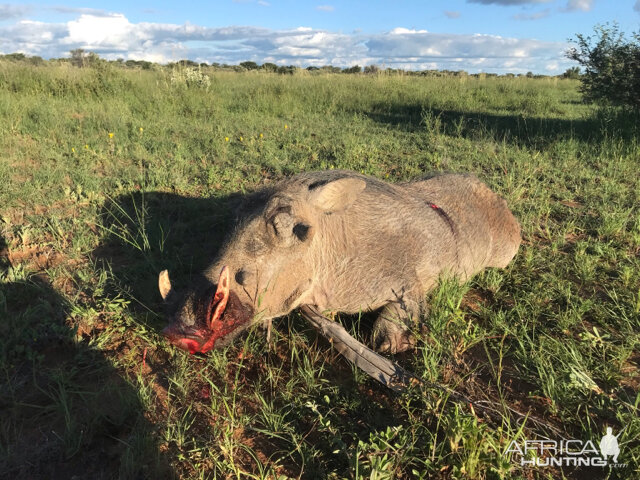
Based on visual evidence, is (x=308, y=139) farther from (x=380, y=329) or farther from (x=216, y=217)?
(x=380, y=329)

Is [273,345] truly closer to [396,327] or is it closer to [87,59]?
[396,327]

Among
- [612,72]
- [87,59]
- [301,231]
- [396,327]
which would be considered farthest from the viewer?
[87,59]

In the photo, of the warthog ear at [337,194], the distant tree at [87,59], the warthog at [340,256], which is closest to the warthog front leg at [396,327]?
the warthog at [340,256]

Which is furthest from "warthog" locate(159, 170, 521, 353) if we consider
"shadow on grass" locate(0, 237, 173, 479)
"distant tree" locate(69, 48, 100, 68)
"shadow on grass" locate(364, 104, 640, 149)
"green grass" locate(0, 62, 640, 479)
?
"distant tree" locate(69, 48, 100, 68)

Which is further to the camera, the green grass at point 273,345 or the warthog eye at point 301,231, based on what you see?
the warthog eye at point 301,231

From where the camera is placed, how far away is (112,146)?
666cm

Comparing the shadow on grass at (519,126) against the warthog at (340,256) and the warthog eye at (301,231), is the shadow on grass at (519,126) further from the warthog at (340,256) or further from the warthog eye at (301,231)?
the warthog eye at (301,231)

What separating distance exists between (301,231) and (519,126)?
844 centimetres

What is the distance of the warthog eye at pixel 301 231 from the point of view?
2.39 meters

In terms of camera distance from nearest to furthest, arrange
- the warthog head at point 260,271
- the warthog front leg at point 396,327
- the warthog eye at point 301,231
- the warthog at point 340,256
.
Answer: the warthog head at point 260,271 → the warthog at point 340,256 → the warthog eye at point 301,231 → the warthog front leg at point 396,327

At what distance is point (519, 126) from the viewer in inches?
362

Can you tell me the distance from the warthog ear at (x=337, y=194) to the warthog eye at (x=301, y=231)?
28 centimetres

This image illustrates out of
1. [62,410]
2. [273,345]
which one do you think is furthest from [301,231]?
[62,410]

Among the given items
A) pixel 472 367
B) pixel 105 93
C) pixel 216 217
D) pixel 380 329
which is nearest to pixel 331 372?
pixel 380 329
